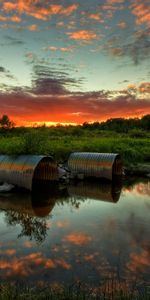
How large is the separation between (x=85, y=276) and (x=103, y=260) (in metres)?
1.09

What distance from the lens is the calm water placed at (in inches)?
296

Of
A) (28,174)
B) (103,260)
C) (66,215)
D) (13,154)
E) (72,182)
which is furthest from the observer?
(72,182)

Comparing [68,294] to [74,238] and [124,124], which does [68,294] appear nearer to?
[74,238]

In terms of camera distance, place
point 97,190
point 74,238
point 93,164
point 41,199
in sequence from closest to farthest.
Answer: point 74,238 < point 41,199 < point 97,190 < point 93,164

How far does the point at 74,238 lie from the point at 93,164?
11.4 metres

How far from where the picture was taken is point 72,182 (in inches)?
805

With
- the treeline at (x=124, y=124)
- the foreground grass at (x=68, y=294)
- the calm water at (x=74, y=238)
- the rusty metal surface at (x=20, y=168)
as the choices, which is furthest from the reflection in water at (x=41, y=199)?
the treeline at (x=124, y=124)

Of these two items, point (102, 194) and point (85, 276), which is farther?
point (102, 194)

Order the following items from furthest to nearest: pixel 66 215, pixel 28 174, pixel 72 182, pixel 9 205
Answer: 1. pixel 72 182
2. pixel 28 174
3. pixel 9 205
4. pixel 66 215

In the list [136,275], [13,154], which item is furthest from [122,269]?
[13,154]

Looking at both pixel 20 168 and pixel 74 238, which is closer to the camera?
pixel 74 238

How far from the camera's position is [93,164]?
21203 mm

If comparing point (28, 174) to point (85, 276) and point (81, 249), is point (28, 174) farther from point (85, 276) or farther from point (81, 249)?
point (85, 276)

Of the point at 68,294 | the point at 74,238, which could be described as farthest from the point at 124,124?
the point at 68,294
